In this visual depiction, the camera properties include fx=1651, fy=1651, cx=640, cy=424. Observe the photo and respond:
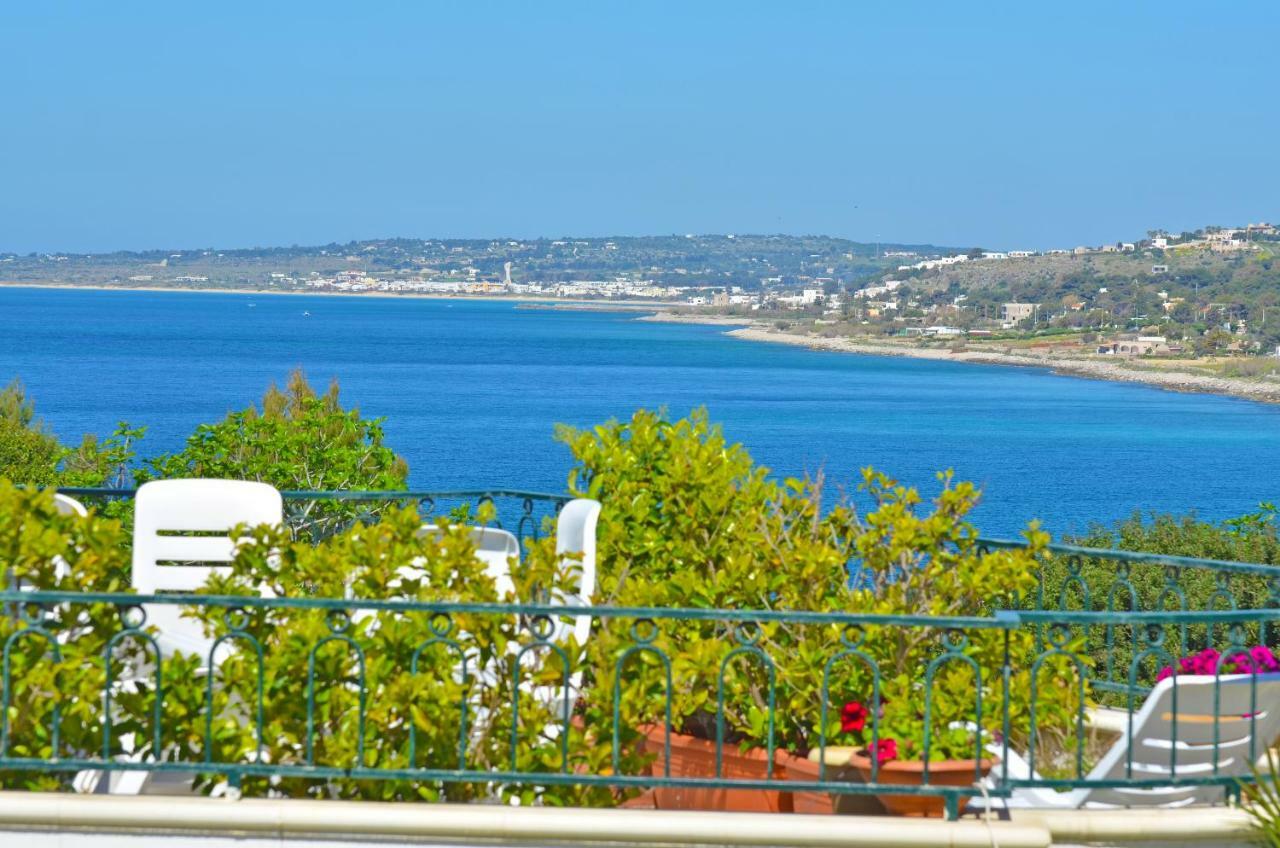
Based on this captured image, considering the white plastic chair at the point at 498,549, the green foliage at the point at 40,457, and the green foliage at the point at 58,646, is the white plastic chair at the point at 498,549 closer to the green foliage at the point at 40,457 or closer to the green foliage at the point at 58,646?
the green foliage at the point at 58,646

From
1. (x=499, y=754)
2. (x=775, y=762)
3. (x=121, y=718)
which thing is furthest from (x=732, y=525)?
(x=121, y=718)

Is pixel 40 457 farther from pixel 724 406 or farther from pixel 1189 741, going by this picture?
pixel 724 406

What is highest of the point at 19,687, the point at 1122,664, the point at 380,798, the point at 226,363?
the point at 19,687

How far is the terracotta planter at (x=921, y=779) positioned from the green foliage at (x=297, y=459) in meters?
7.25

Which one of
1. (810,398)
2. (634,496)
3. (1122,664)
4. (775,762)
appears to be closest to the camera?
(775,762)

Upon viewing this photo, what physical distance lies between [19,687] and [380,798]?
1086mm

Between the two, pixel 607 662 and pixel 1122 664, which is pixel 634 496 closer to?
pixel 607 662

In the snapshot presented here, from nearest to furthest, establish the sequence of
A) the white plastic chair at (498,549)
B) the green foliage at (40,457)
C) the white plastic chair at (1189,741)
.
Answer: the white plastic chair at (1189,741) → the white plastic chair at (498,549) → the green foliage at (40,457)

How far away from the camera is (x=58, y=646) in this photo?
15.8ft

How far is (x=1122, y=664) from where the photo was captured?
413 inches

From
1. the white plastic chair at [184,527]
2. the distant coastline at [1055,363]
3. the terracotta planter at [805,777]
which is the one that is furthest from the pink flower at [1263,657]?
the distant coastline at [1055,363]

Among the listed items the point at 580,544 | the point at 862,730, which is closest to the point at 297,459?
the point at 580,544

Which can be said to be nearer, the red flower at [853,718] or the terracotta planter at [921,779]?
the terracotta planter at [921,779]

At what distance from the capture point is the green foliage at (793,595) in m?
5.16
